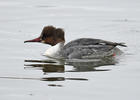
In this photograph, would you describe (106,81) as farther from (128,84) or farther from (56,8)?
(56,8)

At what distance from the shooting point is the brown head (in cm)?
1262

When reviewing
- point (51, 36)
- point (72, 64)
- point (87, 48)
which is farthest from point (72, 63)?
point (51, 36)

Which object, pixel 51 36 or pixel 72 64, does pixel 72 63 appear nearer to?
pixel 72 64

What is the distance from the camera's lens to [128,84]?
30.6 feet

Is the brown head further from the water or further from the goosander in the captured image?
the water

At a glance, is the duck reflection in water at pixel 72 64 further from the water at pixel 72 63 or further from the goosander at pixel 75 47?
the goosander at pixel 75 47

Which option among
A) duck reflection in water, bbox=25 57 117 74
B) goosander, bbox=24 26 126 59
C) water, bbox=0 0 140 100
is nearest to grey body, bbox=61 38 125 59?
goosander, bbox=24 26 126 59

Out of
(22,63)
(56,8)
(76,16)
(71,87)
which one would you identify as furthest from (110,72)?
(56,8)

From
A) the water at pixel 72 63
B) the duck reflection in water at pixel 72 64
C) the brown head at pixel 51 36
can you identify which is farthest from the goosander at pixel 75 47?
the water at pixel 72 63

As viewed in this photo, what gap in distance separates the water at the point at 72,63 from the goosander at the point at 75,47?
0.35 metres

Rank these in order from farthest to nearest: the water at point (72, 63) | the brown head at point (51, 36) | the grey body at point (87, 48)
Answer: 1. the brown head at point (51, 36)
2. the grey body at point (87, 48)
3. the water at point (72, 63)

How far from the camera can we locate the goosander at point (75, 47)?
12.2 meters

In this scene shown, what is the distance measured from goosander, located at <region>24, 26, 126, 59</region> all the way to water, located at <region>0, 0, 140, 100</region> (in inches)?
14.0

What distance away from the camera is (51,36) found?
499 inches
